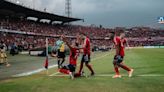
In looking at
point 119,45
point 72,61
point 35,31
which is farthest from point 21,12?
point 119,45

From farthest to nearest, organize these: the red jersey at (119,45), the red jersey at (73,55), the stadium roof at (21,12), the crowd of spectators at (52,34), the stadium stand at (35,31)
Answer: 1. the stadium roof at (21,12)
2. the crowd of spectators at (52,34)
3. the stadium stand at (35,31)
4. the red jersey at (73,55)
5. the red jersey at (119,45)

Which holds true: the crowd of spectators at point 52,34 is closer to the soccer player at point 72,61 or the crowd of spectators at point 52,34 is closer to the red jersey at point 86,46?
the red jersey at point 86,46

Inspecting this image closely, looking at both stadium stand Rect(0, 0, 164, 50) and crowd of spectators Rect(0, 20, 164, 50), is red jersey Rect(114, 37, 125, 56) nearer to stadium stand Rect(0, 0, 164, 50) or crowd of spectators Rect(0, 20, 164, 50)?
crowd of spectators Rect(0, 20, 164, 50)

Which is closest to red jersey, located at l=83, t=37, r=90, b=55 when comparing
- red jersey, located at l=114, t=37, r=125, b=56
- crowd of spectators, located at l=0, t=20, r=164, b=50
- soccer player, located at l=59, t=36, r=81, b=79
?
soccer player, located at l=59, t=36, r=81, b=79

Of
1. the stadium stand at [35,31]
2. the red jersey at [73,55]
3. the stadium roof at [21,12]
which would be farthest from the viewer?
the stadium roof at [21,12]

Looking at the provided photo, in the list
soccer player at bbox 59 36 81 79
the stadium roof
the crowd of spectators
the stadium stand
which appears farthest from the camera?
the stadium roof

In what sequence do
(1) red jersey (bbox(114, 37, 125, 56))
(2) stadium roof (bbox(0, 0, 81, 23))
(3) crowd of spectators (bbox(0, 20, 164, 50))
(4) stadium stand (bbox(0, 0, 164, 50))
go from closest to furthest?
(1) red jersey (bbox(114, 37, 125, 56)), (4) stadium stand (bbox(0, 0, 164, 50)), (3) crowd of spectators (bbox(0, 20, 164, 50)), (2) stadium roof (bbox(0, 0, 81, 23))

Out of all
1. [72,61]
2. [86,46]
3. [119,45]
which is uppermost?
[119,45]

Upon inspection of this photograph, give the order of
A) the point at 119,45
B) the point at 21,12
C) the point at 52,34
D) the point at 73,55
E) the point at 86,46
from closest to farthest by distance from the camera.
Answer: the point at 119,45
the point at 73,55
the point at 86,46
the point at 21,12
the point at 52,34

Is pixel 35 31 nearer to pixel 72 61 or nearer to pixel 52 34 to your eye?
pixel 52 34

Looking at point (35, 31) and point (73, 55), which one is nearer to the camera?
point (73, 55)

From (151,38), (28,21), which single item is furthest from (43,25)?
(151,38)

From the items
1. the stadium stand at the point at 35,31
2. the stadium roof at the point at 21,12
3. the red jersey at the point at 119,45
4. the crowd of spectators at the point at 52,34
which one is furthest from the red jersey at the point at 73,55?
the stadium roof at the point at 21,12

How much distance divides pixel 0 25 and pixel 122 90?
5294cm
